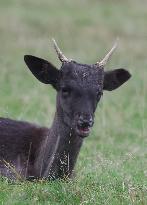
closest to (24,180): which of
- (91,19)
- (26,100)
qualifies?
(26,100)

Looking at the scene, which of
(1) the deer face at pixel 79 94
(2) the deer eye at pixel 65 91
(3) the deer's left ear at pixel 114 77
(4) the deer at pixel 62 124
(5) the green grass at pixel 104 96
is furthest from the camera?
(3) the deer's left ear at pixel 114 77

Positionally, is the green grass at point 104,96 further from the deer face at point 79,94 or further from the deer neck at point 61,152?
the deer face at point 79,94

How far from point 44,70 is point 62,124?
0.78 m

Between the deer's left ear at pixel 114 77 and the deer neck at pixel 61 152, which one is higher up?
the deer's left ear at pixel 114 77

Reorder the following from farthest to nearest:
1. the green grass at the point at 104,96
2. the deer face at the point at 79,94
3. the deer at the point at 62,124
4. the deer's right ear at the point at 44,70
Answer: the deer's right ear at the point at 44,70 → the deer at the point at 62,124 → the deer face at the point at 79,94 → the green grass at the point at 104,96

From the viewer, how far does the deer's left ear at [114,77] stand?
1103 cm

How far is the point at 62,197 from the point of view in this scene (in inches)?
372

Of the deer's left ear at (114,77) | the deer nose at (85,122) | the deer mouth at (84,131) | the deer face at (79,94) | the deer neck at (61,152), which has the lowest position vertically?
the deer neck at (61,152)

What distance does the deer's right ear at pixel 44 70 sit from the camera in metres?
10.6

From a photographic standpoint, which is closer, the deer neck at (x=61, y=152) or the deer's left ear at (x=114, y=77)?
the deer neck at (x=61, y=152)

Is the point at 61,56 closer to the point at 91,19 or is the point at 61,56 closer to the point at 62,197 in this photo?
the point at 62,197

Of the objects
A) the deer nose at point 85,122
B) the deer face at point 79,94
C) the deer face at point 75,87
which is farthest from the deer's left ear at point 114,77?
the deer nose at point 85,122

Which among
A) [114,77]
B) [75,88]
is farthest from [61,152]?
[114,77]

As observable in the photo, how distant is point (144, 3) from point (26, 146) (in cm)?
2294
